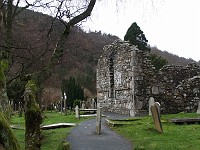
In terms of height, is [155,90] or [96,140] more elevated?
[155,90]

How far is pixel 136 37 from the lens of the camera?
4194 cm

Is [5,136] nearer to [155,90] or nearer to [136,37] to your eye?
[155,90]

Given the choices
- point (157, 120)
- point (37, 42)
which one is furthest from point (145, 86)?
point (37, 42)

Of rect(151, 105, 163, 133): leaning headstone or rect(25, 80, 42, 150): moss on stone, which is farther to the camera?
rect(151, 105, 163, 133): leaning headstone

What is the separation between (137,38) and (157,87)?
2044 cm

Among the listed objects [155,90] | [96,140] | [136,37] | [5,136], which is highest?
[136,37]

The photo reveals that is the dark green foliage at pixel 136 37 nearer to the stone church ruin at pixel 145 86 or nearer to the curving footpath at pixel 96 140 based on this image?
the stone church ruin at pixel 145 86

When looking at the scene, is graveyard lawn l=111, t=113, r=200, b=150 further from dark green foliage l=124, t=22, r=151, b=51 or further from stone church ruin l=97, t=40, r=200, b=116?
dark green foliage l=124, t=22, r=151, b=51

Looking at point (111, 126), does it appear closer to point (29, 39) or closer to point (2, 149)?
point (29, 39)

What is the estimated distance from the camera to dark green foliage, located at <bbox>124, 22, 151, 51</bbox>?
41403 mm

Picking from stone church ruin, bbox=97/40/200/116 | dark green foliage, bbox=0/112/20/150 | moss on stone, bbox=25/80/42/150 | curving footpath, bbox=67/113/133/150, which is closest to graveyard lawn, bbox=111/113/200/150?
curving footpath, bbox=67/113/133/150

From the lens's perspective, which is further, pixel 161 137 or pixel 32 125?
pixel 161 137

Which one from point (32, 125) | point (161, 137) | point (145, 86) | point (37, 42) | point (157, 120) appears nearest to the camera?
point (32, 125)

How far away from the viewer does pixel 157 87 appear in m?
22.3
